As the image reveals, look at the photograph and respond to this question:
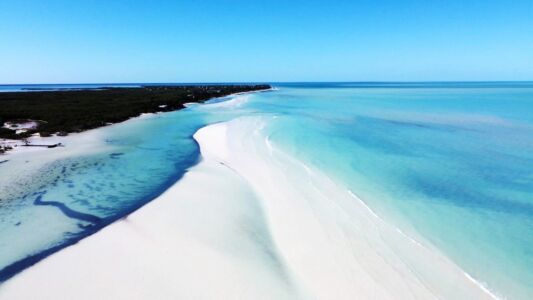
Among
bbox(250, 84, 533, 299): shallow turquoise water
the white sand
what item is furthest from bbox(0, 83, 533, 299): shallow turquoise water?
the white sand

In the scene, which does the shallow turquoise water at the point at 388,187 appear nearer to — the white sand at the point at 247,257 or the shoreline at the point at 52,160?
the shoreline at the point at 52,160

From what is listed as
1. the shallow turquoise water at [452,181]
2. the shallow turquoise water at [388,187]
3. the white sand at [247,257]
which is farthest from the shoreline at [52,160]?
the shallow turquoise water at [452,181]

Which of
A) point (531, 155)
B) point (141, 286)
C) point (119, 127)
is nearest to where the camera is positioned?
point (141, 286)

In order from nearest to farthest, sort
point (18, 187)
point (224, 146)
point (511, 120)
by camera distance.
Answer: point (18, 187) < point (224, 146) < point (511, 120)

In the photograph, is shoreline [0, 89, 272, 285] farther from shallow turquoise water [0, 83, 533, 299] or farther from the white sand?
the white sand

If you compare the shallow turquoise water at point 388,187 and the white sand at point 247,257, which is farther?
the shallow turquoise water at point 388,187

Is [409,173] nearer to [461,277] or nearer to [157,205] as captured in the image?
[461,277]

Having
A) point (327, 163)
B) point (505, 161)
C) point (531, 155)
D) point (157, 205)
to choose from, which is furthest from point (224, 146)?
point (531, 155)

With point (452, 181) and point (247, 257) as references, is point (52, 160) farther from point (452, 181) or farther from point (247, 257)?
point (452, 181)
